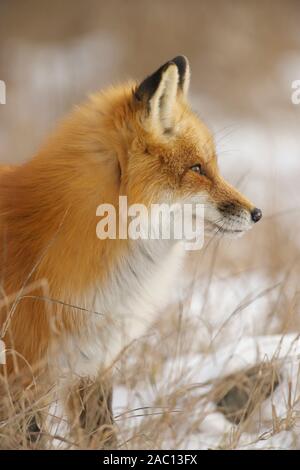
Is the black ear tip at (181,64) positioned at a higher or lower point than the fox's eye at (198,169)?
higher

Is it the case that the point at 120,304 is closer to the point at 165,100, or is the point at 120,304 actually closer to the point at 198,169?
the point at 198,169

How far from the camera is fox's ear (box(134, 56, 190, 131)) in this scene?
2145mm

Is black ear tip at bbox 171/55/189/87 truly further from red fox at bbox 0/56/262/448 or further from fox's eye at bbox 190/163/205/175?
fox's eye at bbox 190/163/205/175

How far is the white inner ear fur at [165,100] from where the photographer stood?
7.10ft

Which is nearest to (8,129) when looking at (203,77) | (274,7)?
(203,77)

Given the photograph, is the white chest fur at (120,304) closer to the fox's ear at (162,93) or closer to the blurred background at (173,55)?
the fox's ear at (162,93)

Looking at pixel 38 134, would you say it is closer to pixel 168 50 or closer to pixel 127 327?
pixel 168 50

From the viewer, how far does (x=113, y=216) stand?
2.16 meters

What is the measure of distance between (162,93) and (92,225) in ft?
1.74

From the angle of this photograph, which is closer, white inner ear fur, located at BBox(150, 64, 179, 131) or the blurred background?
white inner ear fur, located at BBox(150, 64, 179, 131)

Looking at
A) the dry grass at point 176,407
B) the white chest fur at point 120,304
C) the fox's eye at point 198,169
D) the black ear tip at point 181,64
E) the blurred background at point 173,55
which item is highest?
the blurred background at point 173,55

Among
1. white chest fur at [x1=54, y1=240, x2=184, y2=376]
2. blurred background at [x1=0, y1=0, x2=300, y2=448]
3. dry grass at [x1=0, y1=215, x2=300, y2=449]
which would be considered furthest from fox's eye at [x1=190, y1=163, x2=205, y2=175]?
blurred background at [x1=0, y1=0, x2=300, y2=448]

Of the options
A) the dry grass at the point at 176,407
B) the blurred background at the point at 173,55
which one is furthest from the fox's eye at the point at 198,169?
the blurred background at the point at 173,55
